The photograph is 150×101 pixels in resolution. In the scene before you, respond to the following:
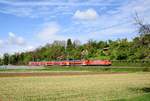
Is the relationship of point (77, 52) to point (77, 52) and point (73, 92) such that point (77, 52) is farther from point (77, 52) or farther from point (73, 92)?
point (73, 92)

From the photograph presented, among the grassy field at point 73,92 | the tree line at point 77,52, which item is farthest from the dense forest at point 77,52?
the grassy field at point 73,92

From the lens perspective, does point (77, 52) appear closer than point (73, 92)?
No

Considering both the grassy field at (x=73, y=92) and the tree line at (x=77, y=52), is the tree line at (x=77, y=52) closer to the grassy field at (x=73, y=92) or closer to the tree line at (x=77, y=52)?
the tree line at (x=77, y=52)

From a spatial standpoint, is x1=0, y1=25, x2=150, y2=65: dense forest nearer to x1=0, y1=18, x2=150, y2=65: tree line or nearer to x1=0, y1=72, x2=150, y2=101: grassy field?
x1=0, y1=18, x2=150, y2=65: tree line

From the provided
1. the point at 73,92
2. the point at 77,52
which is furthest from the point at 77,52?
A: the point at 73,92

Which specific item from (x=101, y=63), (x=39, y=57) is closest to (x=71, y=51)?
(x=39, y=57)

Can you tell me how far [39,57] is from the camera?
16462cm

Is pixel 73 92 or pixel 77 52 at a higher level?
pixel 77 52

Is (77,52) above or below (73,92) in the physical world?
above

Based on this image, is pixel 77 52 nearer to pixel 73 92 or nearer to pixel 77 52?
pixel 77 52

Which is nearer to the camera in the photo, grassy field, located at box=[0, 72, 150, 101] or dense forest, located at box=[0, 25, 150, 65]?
grassy field, located at box=[0, 72, 150, 101]

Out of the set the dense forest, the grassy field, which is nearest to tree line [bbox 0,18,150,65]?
the dense forest

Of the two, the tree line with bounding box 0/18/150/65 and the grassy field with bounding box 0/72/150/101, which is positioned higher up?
the tree line with bounding box 0/18/150/65

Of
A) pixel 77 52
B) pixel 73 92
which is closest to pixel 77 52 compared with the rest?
pixel 77 52
